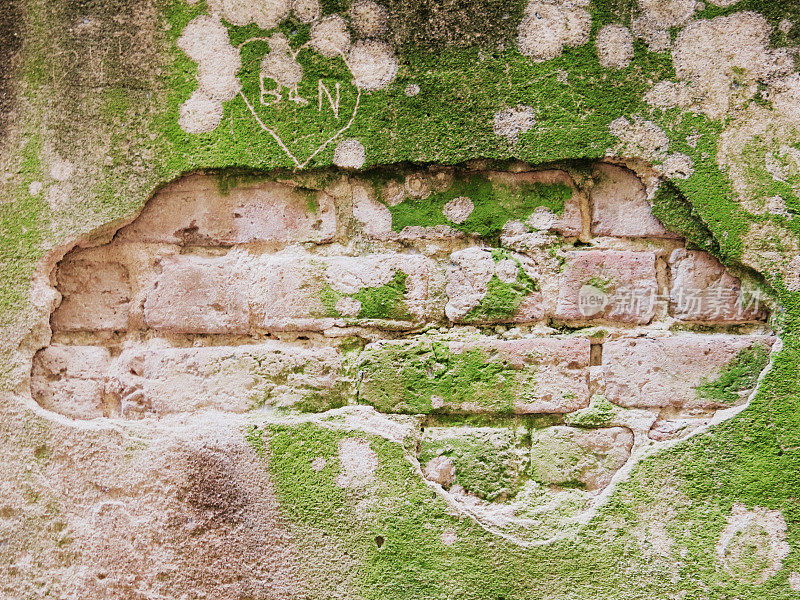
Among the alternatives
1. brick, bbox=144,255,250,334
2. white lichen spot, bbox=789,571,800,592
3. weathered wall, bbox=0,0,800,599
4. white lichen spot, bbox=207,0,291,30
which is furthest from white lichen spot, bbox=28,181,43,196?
white lichen spot, bbox=789,571,800,592

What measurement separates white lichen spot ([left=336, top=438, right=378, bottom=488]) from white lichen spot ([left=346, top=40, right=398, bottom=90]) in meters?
0.65

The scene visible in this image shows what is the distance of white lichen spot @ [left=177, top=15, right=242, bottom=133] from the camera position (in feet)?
3.32

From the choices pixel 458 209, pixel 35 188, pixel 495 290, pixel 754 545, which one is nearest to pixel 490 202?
pixel 458 209

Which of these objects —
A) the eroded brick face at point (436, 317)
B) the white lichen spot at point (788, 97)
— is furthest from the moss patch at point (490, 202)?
the white lichen spot at point (788, 97)

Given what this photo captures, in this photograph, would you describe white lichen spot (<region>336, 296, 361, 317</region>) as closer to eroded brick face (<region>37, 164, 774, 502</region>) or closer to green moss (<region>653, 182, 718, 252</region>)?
eroded brick face (<region>37, 164, 774, 502</region>)

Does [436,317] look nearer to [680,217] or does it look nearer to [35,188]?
[680,217]

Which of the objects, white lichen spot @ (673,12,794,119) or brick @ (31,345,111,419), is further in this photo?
brick @ (31,345,111,419)

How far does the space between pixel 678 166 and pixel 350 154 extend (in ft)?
1.91

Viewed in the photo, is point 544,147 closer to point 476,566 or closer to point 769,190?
point 769,190

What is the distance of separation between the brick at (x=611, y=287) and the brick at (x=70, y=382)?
90 cm

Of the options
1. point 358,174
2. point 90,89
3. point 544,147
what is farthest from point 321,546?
point 90,89

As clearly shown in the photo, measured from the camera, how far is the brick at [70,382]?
1046mm

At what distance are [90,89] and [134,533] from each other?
2.75 feet

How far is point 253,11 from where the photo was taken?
101 centimetres
